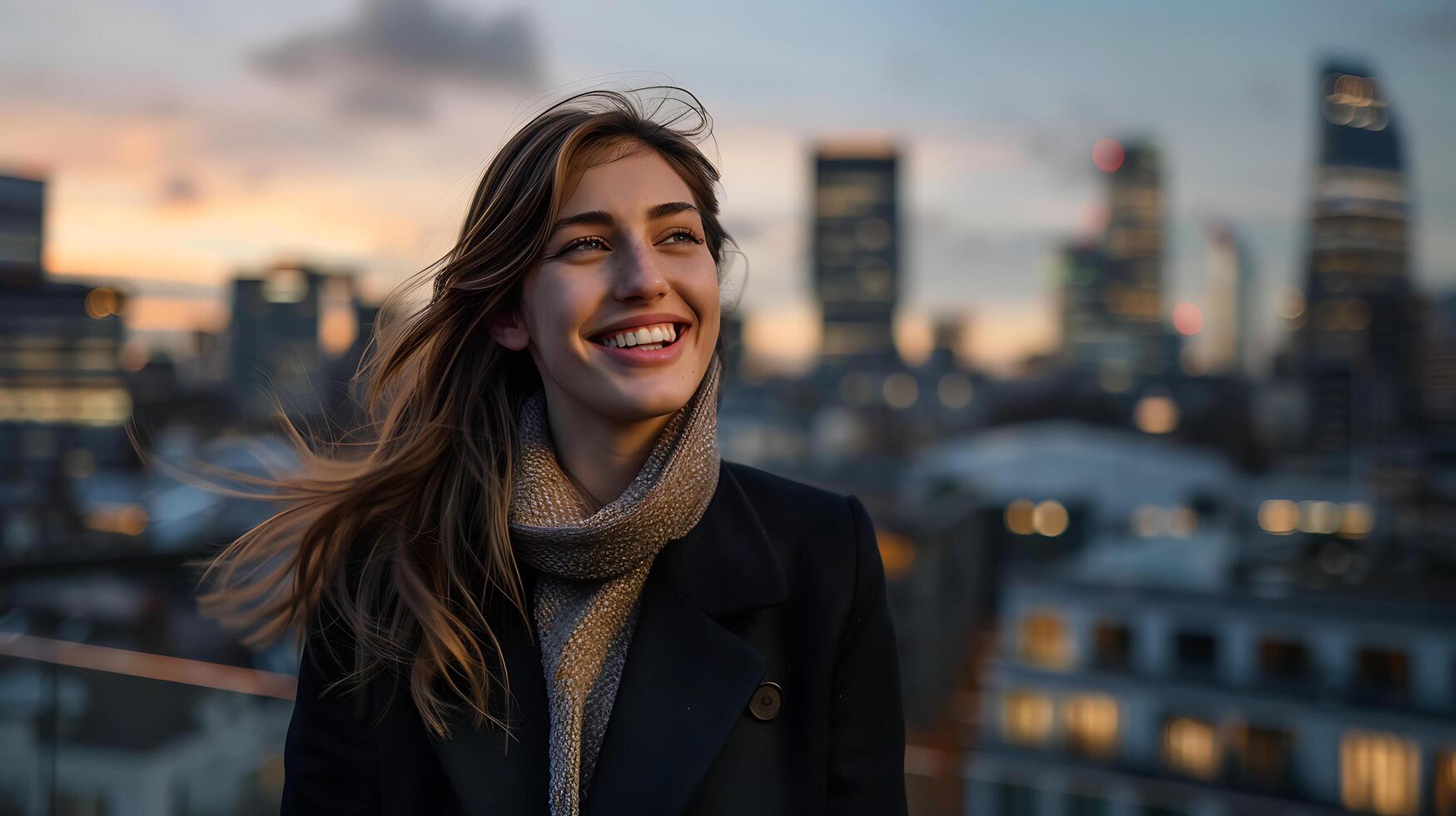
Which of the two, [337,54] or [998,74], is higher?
[998,74]

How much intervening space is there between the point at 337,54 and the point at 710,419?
74.2m

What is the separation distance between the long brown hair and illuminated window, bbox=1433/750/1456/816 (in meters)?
19.3

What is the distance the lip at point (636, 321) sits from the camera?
1.19m

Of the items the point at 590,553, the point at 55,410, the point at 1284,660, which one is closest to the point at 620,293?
the point at 590,553

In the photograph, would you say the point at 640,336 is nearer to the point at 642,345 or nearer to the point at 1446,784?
the point at 642,345

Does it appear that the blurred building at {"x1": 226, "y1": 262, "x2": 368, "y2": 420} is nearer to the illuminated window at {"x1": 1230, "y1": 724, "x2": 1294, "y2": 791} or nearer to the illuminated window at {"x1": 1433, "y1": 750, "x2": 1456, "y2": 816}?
the illuminated window at {"x1": 1433, "y1": 750, "x2": 1456, "y2": 816}

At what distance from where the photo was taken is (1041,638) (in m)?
26.6

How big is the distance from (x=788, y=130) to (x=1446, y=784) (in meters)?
85.3

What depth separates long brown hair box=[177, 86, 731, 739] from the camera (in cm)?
122

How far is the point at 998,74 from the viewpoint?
9300 cm

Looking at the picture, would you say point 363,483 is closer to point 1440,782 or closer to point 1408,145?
point 1440,782

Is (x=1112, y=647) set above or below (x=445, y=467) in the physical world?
below

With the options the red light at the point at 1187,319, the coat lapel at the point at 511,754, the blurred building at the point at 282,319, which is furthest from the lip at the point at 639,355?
the red light at the point at 1187,319

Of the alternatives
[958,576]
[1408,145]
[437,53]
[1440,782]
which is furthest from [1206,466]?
[437,53]
